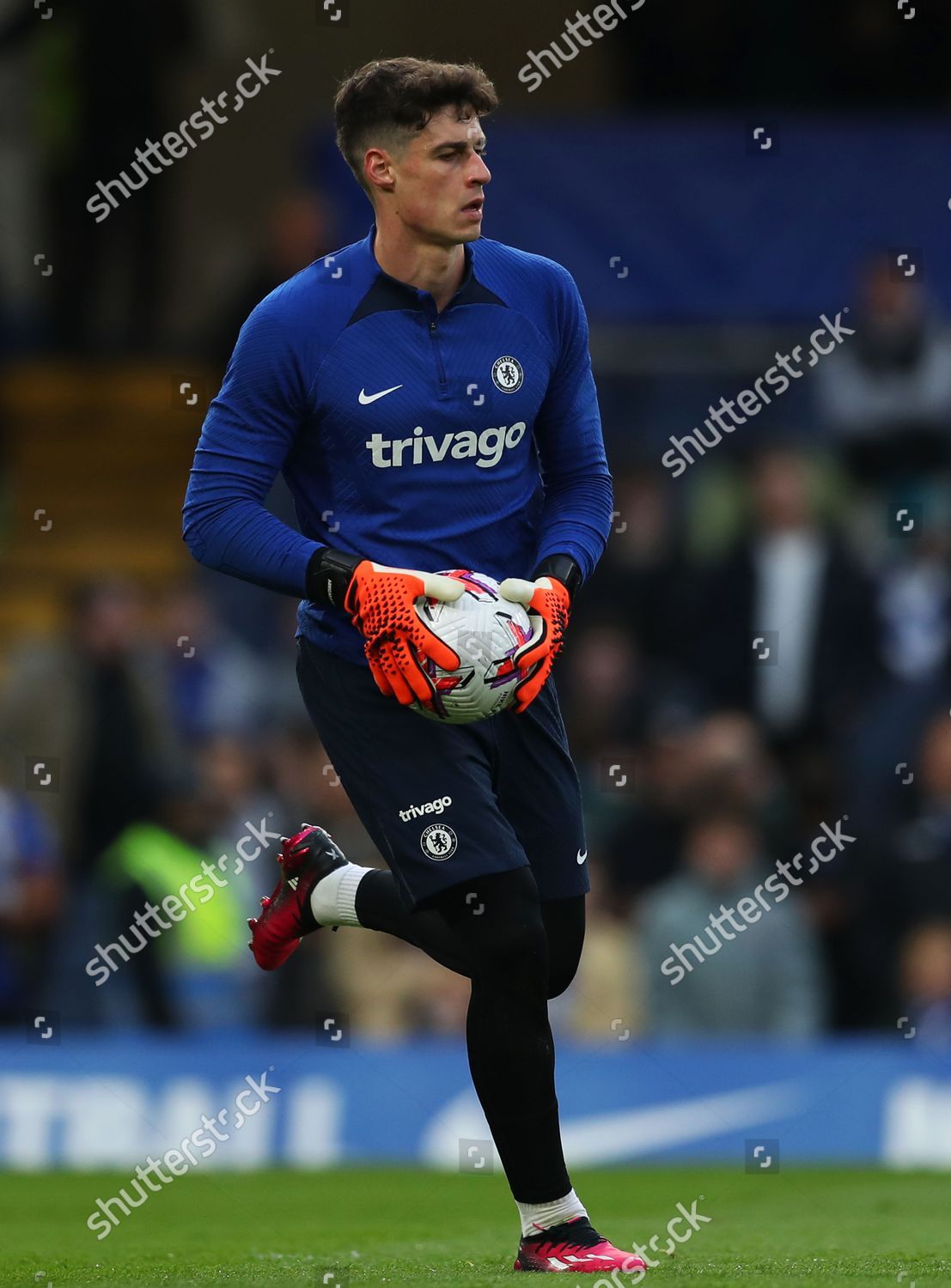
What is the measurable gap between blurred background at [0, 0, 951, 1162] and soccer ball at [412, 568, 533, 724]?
4.45 m

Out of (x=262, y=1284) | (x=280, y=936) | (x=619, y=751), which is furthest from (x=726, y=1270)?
(x=619, y=751)

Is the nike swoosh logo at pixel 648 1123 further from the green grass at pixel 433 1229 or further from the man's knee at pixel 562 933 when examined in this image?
the man's knee at pixel 562 933

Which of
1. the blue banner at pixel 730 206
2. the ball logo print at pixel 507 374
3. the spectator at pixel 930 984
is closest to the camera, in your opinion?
the ball logo print at pixel 507 374

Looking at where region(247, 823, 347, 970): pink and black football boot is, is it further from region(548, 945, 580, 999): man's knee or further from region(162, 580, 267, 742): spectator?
region(162, 580, 267, 742): spectator

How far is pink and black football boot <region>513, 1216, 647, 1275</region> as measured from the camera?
17.7 ft

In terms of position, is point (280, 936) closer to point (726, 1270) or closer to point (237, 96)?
point (726, 1270)

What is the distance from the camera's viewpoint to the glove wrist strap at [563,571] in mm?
5680

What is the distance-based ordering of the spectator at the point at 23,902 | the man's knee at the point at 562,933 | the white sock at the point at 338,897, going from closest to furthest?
the man's knee at the point at 562,933 < the white sock at the point at 338,897 < the spectator at the point at 23,902

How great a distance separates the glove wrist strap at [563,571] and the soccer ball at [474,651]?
0.74 ft

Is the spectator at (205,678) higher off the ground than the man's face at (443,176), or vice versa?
the man's face at (443,176)

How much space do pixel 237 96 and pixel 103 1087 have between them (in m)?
9.23

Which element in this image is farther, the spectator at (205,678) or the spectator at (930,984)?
the spectator at (205,678)

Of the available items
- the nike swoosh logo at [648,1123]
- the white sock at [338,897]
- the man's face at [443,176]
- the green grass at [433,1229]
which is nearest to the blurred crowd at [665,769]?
the nike swoosh logo at [648,1123]

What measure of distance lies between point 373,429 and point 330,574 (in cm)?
36
